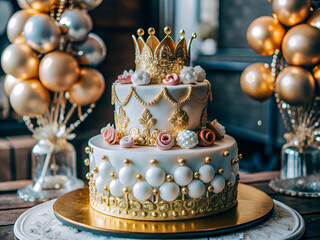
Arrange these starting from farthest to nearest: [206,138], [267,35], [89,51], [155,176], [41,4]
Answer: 1. [89,51]
2. [41,4]
3. [267,35]
4. [206,138]
5. [155,176]

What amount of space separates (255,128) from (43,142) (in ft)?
6.80

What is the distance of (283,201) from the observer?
1.62 metres

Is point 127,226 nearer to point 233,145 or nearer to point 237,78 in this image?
point 233,145

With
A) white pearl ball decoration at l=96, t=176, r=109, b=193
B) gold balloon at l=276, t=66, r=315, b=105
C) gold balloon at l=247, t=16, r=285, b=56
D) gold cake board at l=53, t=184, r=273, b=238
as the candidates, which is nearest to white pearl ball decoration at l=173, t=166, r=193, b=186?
gold cake board at l=53, t=184, r=273, b=238

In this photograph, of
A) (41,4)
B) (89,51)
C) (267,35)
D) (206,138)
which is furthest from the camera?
(89,51)

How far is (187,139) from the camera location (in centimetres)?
128

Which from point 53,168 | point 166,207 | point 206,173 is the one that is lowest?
point 53,168

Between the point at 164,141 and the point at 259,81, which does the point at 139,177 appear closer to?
the point at 164,141

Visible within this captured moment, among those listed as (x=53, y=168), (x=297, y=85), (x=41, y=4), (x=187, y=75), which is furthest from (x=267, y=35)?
(x=53, y=168)

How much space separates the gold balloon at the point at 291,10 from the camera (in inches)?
65.0

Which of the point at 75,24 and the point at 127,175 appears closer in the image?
the point at 127,175

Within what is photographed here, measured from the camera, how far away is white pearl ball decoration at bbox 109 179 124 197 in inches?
50.4

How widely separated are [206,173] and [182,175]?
8 cm

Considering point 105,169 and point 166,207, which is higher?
point 105,169
